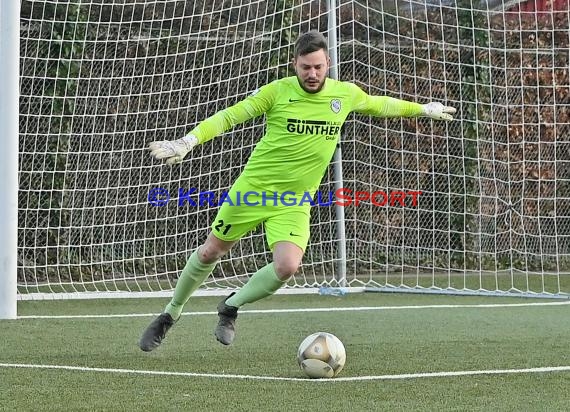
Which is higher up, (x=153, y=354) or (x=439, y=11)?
(x=439, y=11)

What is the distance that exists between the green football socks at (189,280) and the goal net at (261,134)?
13.2 feet

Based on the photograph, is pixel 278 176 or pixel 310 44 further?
pixel 278 176

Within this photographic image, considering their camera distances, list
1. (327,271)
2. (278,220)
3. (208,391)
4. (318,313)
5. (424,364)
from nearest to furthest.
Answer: (208,391), (424,364), (278,220), (318,313), (327,271)

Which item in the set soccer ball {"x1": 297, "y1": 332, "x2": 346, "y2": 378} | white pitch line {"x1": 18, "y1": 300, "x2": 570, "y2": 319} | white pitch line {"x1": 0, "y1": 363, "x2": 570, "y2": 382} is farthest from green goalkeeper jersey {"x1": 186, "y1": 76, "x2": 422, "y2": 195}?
white pitch line {"x1": 18, "y1": 300, "x2": 570, "y2": 319}

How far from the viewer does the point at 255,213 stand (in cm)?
681

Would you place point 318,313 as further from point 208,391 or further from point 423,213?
point 208,391

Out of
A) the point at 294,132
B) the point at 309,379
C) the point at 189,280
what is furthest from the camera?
the point at 189,280

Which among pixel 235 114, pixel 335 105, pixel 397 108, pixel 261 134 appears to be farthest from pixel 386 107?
pixel 261 134

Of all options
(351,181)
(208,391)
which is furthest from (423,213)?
(208,391)

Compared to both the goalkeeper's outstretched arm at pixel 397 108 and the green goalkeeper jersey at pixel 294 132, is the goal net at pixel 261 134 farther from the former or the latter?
the green goalkeeper jersey at pixel 294 132

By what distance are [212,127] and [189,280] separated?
3.41 ft

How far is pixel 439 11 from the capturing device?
1219 cm

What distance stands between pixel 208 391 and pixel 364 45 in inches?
268

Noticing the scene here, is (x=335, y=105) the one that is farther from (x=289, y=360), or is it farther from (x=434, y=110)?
(x=289, y=360)
